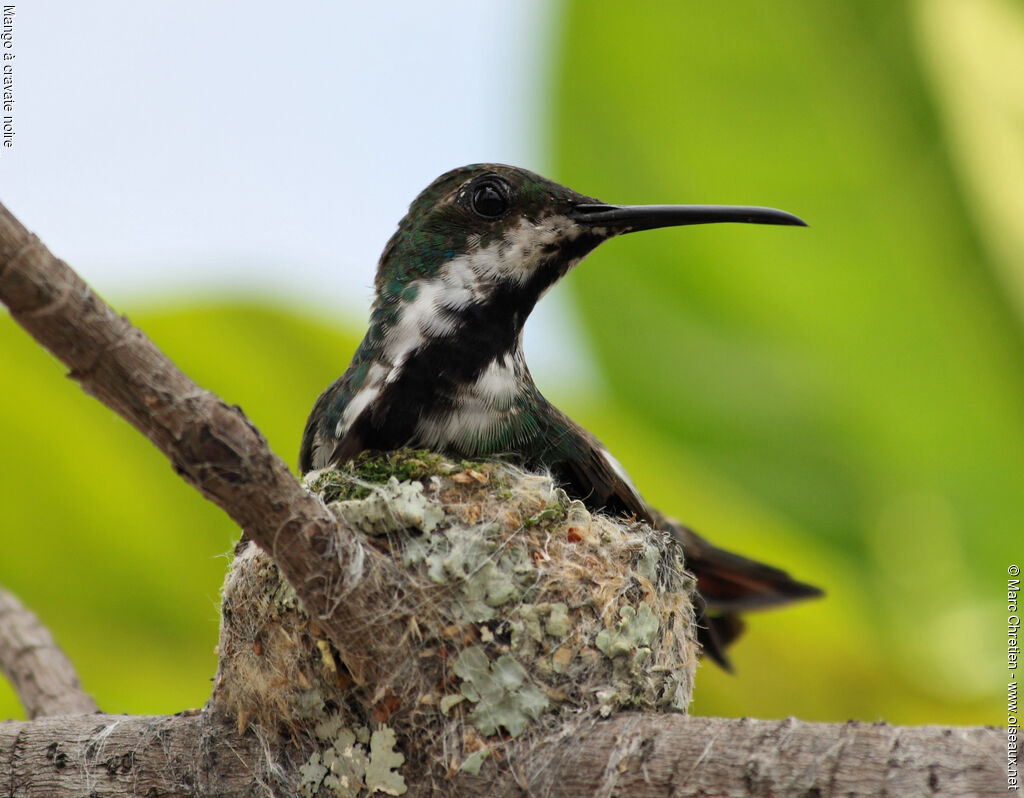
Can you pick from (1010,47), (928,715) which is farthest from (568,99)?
(928,715)

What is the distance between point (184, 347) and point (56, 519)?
3.40 ft

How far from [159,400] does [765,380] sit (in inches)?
135

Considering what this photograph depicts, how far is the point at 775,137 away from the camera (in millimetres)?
4445

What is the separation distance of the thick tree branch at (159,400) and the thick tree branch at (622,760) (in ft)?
2.08

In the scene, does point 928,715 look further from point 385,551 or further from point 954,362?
point 385,551

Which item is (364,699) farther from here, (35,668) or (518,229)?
(35,668)

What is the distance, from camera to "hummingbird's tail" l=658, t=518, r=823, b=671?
136 inches

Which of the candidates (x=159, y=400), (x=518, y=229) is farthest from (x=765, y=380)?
(x=159, y=400)

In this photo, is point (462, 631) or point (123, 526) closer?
point (462, 631)

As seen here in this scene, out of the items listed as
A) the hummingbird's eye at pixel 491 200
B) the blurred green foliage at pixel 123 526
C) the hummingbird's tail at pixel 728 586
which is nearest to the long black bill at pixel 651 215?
the hummingbird's eye at pixel 491 200

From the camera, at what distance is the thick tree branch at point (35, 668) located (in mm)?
3053

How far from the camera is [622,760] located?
1923 mm

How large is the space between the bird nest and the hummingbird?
0.44 feet

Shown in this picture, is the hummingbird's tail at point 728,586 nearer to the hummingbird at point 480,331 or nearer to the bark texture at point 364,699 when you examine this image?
the hummingbird at point 480,331
